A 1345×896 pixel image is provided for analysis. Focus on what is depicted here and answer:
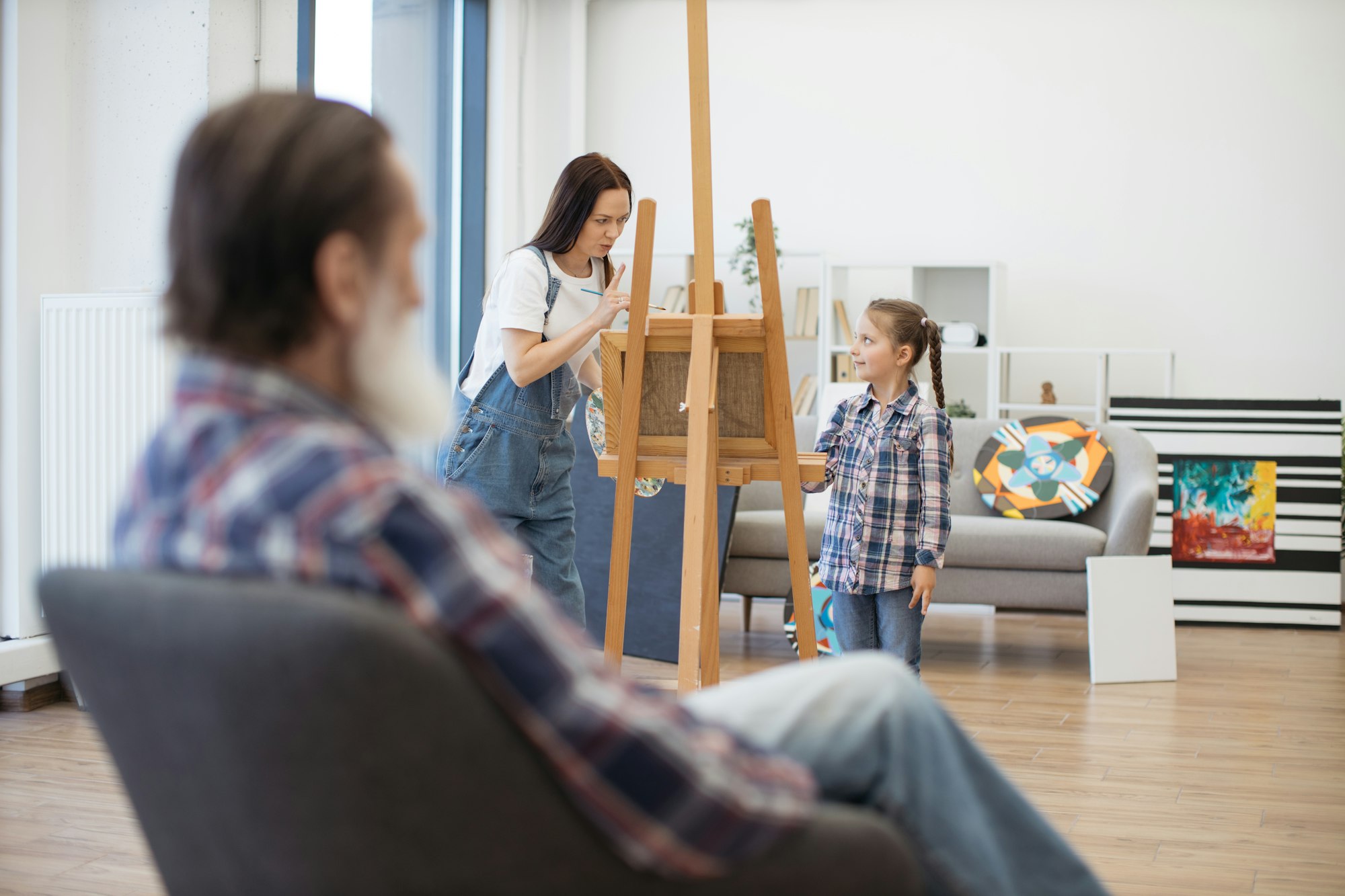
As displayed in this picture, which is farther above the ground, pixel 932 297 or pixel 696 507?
pixel 932 297

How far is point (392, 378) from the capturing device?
3.02ft

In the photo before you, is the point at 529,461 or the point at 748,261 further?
the point at 748,261

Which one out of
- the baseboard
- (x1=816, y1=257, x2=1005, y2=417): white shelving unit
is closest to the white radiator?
the baseboard

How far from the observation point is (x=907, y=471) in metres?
2.64

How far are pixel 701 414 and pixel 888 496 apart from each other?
550 millimetres

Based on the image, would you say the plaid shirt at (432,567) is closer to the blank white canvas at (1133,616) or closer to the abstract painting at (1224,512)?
the blank white canvas at (1133,616)

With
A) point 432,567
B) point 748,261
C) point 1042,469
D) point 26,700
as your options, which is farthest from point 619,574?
point 748,261

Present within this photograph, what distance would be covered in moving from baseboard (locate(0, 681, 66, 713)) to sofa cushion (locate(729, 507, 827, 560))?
7.21 ft

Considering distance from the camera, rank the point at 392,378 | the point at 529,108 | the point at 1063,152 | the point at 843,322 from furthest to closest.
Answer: the point at 529,108, the point at 1063,152, the point at 843,322, the point at 392,378

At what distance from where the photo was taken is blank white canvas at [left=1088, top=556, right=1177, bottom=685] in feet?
13.0

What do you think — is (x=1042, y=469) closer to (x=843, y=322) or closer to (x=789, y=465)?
(x=843, y=322)

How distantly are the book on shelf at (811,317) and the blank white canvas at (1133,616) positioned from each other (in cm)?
237

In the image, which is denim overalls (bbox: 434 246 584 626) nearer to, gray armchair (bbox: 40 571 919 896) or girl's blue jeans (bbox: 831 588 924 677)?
girl's blue jeans (bbox: 831 588 924 677)

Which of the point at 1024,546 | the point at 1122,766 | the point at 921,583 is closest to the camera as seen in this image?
the point at 921,583
